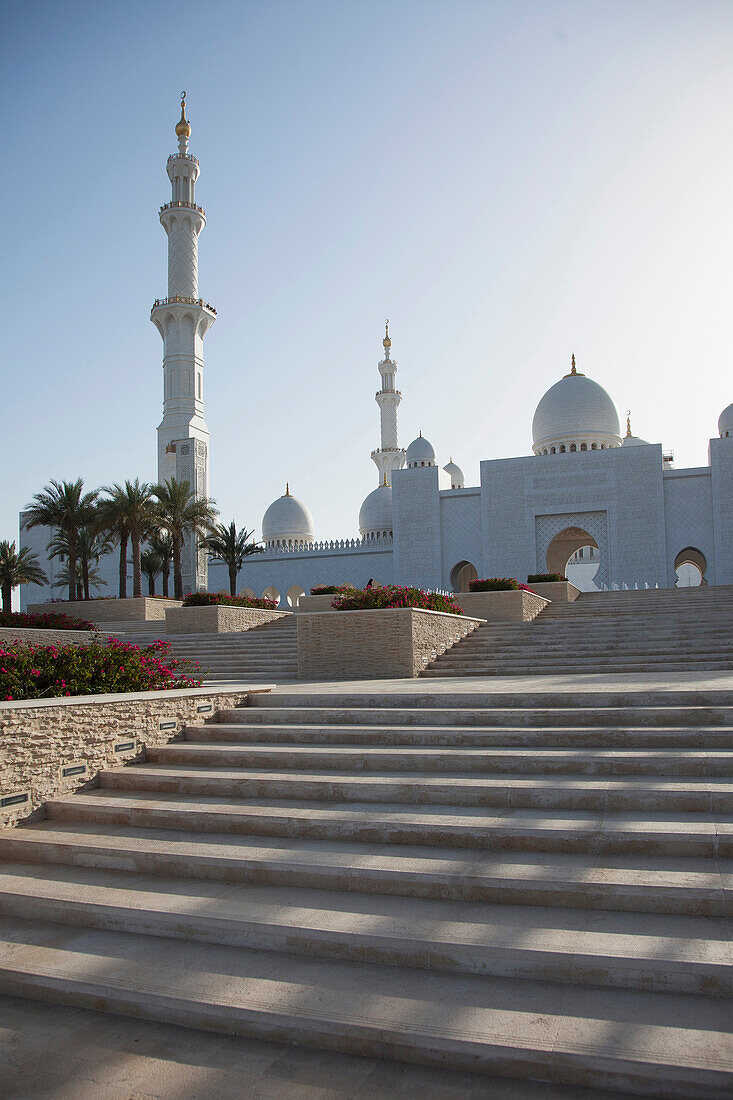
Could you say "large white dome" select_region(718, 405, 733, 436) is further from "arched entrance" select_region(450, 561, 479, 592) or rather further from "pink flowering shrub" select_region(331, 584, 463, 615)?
"pink flowering shrub" select_region(331, 584, 463, 615)

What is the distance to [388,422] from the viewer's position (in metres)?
39.2

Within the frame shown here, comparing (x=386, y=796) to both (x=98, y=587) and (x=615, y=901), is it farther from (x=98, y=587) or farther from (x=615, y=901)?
(x=98, y=587)

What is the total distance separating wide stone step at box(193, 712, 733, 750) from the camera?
4.62 meters

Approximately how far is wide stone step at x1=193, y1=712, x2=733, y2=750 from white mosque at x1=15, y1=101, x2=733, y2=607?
22048 mm

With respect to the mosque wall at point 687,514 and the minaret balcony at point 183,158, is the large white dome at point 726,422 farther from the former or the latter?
the minaret balcony at point 183,158

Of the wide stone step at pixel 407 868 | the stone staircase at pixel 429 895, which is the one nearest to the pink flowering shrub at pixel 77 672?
the stone staircase at pixel 429 895

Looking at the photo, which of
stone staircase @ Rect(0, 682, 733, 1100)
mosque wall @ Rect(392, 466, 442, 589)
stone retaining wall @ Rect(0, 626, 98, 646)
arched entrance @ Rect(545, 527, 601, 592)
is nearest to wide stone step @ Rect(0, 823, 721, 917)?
stone staircase @ Rect(0, 682, 733, 1100)

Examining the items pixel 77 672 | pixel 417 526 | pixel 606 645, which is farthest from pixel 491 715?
pixel 417 526

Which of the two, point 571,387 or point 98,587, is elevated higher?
point 571,387

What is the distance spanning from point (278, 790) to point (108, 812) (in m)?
0.99

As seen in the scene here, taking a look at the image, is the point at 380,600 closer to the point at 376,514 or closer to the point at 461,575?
the point at 461,575

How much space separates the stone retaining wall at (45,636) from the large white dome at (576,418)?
19585 millimetres

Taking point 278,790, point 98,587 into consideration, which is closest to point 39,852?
point 278,790

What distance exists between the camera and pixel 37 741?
15.7 feet
